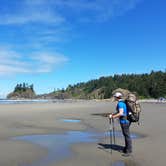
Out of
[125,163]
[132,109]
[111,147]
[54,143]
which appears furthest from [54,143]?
[125,163]

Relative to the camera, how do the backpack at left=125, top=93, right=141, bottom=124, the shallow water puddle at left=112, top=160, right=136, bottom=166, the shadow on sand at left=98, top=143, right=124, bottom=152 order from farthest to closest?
the shadow on sand at left=98, top=143, right=124, bottom=152 < the backpack at left=125, top=93, right=141, bottom=124 < the shallow water puddle at left=112, top=160, right=136, bottom=166

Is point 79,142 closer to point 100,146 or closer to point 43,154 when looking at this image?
point 100,146

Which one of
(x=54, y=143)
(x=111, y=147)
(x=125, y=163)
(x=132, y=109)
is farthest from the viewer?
(x=54, y=143)

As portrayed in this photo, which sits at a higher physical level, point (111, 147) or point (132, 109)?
point (132, 109)

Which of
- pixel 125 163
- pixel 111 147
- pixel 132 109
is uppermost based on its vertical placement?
pixel 132 109

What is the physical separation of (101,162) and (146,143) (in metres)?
4.49

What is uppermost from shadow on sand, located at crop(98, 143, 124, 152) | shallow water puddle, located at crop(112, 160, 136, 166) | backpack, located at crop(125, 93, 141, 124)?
backpack, located at crop(125, 93, 141, 124)

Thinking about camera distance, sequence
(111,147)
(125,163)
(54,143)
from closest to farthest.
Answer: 1. (125,163)
2. (111,147)
3. (54,143)

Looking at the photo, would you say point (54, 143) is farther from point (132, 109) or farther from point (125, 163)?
point (125, 163)

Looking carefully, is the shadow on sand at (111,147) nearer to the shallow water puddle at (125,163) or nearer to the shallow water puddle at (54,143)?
the shallow water puddle at (54,143)

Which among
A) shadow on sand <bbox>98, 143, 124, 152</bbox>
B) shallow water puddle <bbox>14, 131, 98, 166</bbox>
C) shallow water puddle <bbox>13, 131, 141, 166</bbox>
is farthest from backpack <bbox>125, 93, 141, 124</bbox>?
shallow water puddle <bbox>14, 131, 98, 166</bbox>

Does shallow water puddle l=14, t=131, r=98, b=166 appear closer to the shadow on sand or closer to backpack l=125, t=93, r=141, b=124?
the shadow on sand

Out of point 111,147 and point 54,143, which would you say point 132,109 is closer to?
point 111,147

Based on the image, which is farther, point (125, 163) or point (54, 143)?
point (54, 143)
